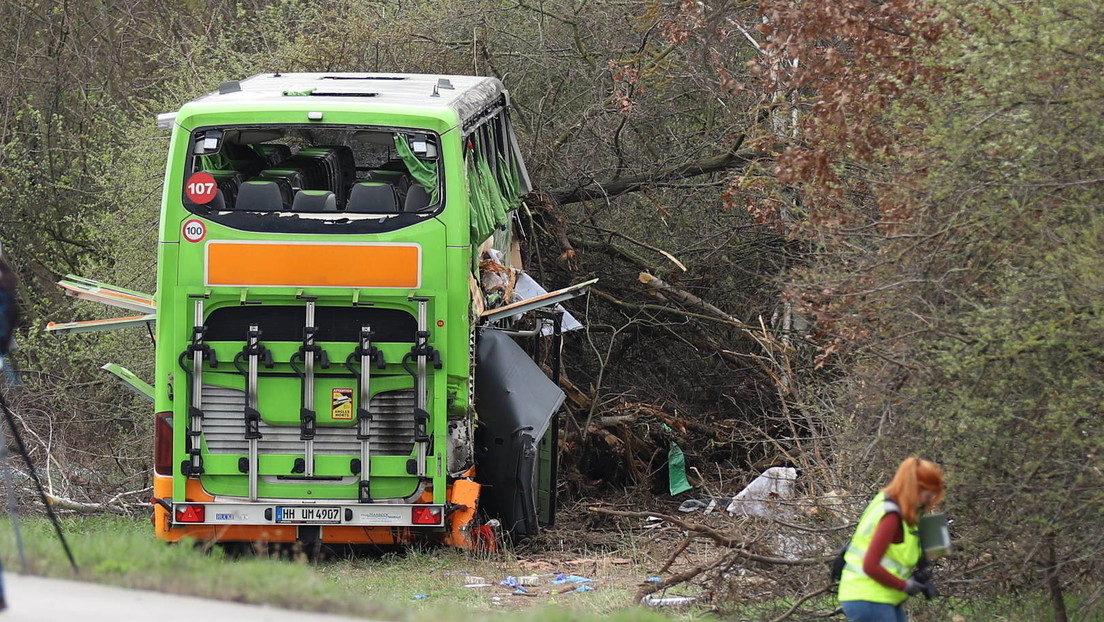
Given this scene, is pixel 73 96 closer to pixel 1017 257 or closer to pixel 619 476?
pixel 619 476

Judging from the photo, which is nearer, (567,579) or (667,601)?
(667,601)

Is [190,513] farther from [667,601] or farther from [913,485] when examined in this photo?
[913,485]

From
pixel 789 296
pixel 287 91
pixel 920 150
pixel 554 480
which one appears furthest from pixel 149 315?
pixel 920 150

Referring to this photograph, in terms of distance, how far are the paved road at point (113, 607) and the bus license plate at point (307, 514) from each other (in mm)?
3422

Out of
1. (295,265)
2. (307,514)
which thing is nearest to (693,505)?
(307,514)

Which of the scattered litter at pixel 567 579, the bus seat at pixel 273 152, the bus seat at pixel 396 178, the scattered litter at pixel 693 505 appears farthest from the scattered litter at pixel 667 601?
the bus seat at pixel 273 152

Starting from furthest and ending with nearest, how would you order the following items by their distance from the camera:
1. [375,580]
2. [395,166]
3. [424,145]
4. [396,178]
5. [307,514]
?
[395,166] < [396,178] < [424,145] < [307,514] < [375,580]

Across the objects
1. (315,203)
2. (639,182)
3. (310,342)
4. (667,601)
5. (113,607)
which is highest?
(639,182)

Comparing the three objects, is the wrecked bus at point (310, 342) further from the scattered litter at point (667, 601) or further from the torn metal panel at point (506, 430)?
the scattered litter at point (667, 601)

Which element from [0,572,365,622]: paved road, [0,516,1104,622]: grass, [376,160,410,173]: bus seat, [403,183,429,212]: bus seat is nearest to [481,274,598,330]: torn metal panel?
[403,183,429,212]: bus seat

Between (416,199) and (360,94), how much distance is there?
110 centimetres

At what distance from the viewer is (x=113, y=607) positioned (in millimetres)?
6484

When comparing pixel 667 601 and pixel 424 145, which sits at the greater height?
pixel 424 145

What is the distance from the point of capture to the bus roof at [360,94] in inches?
419
